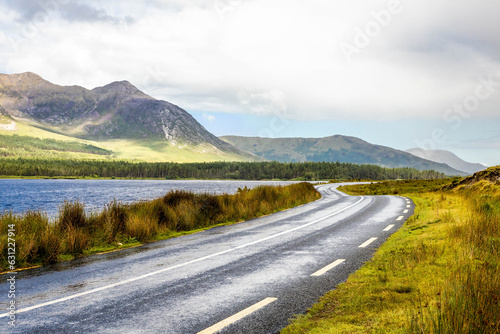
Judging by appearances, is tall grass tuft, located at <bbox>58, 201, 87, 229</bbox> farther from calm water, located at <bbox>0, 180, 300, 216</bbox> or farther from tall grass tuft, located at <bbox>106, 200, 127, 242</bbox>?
tall grass tuft, located at <bbox>106, 200, 127, 242</bbox>

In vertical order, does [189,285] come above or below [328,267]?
below

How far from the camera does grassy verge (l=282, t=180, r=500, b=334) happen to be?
3.69 metres

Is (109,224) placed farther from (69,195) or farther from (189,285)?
(69,195)

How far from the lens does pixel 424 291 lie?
5613 millimetres

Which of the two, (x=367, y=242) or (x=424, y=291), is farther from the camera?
(x=367, y=242)

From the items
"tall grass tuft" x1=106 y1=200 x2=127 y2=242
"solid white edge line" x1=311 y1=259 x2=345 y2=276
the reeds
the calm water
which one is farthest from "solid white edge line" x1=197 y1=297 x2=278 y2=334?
the calm water

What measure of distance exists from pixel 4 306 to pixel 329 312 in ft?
18.1

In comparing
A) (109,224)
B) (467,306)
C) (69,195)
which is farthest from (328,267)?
(69,195)

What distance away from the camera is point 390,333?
4195 mm

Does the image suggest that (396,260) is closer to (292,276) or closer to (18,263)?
(292,276)

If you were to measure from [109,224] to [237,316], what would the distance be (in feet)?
28.5

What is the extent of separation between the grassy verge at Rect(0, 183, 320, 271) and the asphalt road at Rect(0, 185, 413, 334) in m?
0.97

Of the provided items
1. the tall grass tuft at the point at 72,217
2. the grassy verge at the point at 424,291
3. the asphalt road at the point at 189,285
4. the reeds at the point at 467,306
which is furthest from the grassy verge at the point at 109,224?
the reeds at the point at 467,306

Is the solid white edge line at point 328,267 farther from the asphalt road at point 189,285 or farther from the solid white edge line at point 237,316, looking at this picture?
the solid white edge line at point 237,316
